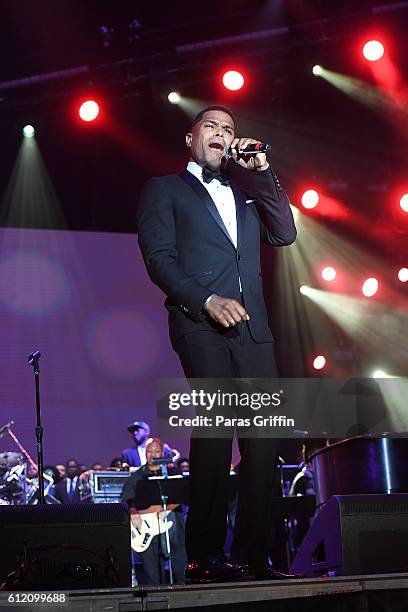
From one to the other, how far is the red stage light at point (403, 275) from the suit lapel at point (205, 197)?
862 cm

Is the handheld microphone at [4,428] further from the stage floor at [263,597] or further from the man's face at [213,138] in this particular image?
the stage floor at [263,597]

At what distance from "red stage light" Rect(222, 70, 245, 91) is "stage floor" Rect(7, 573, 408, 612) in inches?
268

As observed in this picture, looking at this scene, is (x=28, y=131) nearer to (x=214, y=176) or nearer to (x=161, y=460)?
(x=161, y=460)

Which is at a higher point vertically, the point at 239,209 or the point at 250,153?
the point at 250,153

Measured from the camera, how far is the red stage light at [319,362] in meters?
12.9

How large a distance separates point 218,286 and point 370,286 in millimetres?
9060

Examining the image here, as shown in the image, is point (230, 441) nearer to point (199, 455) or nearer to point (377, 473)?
point (199, 455)

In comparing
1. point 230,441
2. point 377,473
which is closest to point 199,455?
point 230,441

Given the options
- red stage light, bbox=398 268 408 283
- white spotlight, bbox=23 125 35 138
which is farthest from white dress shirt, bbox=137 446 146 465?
red stage light, bbox=398 268 408 283

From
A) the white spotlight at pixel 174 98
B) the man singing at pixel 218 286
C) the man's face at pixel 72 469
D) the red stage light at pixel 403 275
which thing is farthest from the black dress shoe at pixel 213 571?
the red stage light at pixel 403 275

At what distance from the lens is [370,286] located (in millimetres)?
12070

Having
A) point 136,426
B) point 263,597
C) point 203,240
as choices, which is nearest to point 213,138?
point 203,240

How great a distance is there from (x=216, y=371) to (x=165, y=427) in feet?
26.3

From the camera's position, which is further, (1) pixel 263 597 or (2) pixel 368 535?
(2) pixel 368 535
